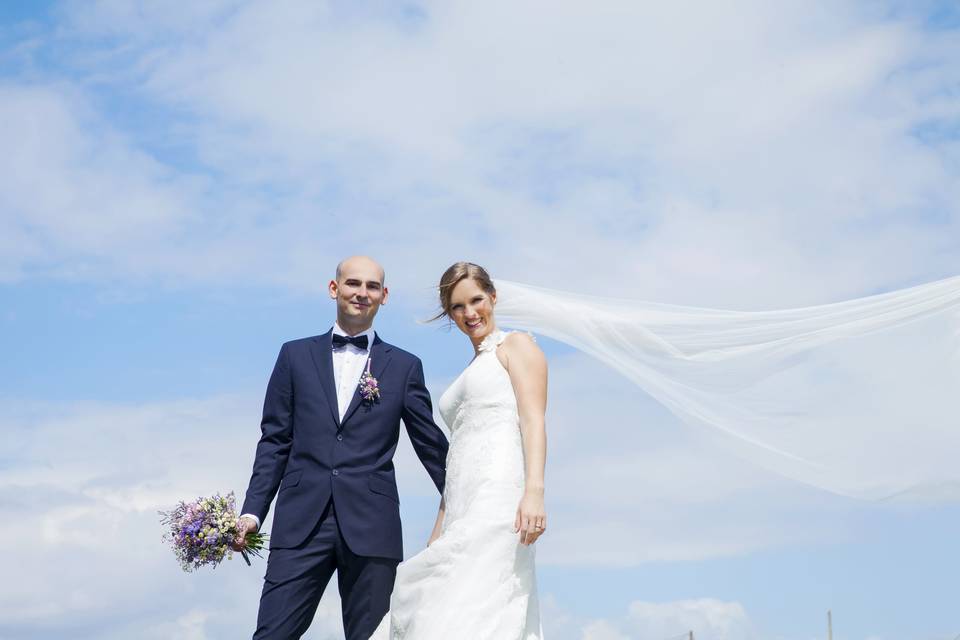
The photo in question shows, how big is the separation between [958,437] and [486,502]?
12.4ft

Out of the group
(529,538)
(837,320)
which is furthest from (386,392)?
(837,320)

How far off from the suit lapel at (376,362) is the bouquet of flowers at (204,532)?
92 cm

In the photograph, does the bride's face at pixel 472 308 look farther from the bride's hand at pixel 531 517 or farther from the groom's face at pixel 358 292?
the bride's hand at pixel 531 517

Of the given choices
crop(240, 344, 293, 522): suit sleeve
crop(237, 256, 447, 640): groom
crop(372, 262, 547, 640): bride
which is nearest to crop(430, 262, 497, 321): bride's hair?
crop(372, 262, 547, 640): bride

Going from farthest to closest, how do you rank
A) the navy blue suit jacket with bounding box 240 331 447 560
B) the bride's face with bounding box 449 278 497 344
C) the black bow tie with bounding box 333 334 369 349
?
the black bow tie with bounding box 333 334 369 349 < the navy blue suit jacket with bounding box 240 331 447 560 < the bride's face with bounding box 449 278 497 344

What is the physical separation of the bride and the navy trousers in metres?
0.20

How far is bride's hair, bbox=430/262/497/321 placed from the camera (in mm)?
6727

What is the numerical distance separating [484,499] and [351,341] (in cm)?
160

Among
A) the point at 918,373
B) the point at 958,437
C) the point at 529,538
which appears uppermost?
the point at 918,373

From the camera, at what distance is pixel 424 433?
7.23 m

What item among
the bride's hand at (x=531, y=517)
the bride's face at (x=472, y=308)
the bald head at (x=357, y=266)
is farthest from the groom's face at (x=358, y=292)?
the bride's hand at (x=531, y=517)

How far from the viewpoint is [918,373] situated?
27.8 feet

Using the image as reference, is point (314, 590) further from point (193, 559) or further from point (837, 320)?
point (837, 320)

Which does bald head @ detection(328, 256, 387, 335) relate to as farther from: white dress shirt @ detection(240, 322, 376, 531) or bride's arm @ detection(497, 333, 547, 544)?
bride's arm @ detection(497, 333, 547, 544)
